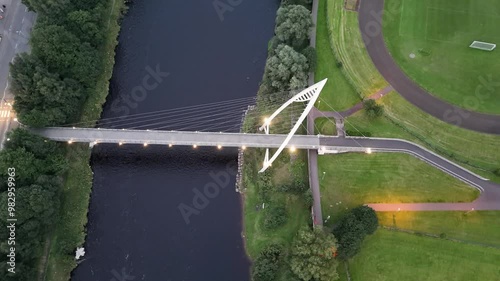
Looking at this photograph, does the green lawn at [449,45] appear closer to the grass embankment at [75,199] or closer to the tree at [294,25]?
the tree at [294,25]

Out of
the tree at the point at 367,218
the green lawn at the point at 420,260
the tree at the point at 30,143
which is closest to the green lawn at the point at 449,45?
the green lawn at the point at 420,260

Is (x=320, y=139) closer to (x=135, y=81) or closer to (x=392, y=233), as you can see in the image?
(x=392, y=233)

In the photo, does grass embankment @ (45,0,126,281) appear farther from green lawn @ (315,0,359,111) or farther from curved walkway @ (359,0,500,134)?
curved walkway @ (359,0,500,134)

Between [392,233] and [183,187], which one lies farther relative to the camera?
[183,187]

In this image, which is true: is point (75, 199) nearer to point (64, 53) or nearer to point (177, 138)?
point (177, 138)

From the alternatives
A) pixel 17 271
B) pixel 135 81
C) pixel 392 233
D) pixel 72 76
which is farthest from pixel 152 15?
pixel 392 233

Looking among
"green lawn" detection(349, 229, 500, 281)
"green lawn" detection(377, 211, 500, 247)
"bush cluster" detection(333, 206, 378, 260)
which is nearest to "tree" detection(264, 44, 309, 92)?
"bush cluster" detection(333, 206, 378, 260)
